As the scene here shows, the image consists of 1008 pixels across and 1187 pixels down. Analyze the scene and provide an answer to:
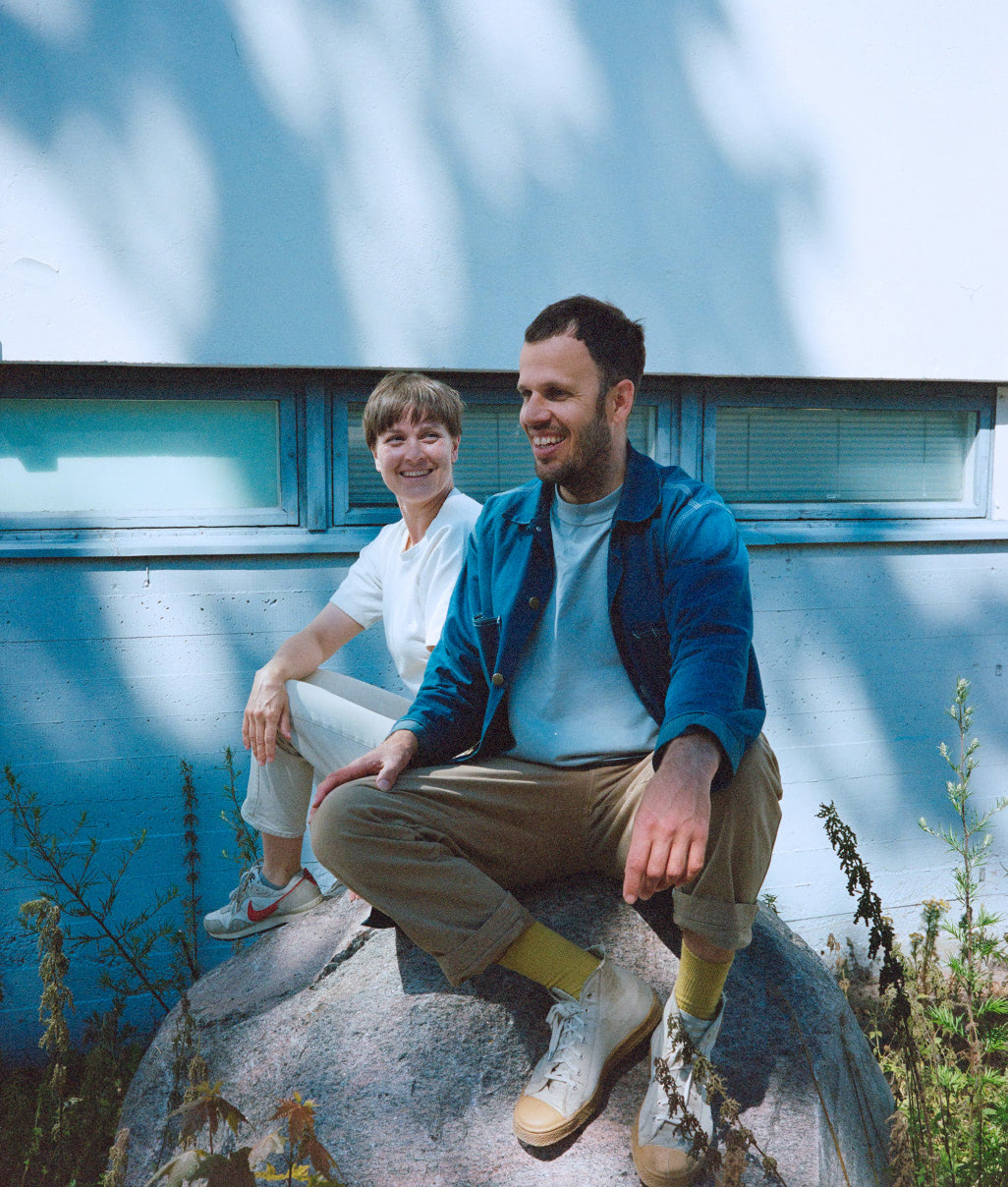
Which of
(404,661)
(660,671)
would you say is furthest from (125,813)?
(660,671)

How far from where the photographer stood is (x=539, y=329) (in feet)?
7.72

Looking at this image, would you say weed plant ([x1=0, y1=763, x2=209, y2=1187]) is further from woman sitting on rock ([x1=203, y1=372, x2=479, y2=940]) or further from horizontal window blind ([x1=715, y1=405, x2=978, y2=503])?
horizontal window blind ([x1=715, y1=405, x2=978, y2=503])

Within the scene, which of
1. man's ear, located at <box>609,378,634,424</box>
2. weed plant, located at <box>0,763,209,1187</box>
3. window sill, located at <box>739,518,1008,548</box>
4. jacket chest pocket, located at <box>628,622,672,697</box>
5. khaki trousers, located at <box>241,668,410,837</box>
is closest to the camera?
jacket chest pocket, located at <box>628,622,672,697</box>

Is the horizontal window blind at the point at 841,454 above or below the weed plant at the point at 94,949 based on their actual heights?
above

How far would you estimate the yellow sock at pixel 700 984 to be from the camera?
199 centimetres

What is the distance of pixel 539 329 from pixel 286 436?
1.66 m

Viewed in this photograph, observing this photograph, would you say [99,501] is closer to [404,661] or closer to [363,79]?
[404,661]

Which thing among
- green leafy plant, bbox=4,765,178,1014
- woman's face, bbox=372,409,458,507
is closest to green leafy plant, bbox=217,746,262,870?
green leafy plant, bbox=4,765,178,1014

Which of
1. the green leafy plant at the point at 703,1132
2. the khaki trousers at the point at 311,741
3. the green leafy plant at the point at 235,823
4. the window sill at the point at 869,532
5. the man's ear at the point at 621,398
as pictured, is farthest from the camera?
the window sill at the point at 869,532

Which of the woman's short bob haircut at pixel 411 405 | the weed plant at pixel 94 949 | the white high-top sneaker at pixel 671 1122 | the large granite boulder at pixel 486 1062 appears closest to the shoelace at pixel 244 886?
the weed plant at pixel 94 949

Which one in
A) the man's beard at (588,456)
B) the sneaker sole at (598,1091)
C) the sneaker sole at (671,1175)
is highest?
the man's beard at (588,456)

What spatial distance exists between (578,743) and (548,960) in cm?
48

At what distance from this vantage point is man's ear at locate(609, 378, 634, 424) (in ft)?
7.70

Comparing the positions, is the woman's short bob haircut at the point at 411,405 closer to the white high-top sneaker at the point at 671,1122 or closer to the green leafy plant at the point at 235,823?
the green leafy plant at the point at 235,823
